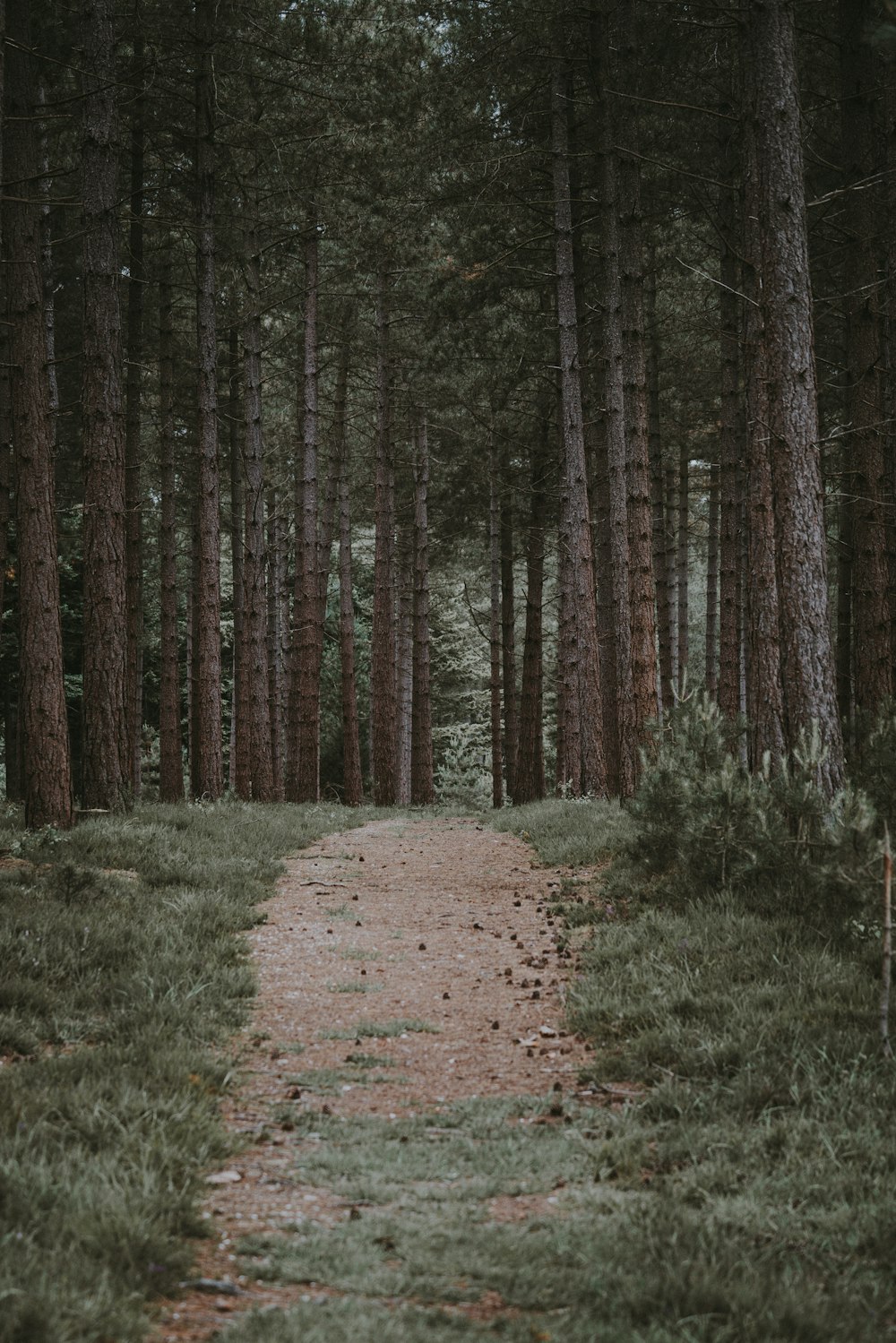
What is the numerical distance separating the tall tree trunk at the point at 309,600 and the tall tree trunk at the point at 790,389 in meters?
11.4

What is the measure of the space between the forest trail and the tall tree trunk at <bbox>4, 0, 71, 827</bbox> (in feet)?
8.48

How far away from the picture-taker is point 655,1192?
363 cm

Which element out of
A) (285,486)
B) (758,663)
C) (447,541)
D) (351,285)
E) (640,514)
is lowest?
(758,663)

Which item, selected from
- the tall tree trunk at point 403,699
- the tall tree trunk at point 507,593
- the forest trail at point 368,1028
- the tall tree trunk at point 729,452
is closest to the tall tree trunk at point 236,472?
the tall tree trunk at point 403,699

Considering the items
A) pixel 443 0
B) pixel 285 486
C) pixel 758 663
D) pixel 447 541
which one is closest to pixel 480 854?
pixel 758 663

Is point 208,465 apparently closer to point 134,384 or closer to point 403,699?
point 134,384

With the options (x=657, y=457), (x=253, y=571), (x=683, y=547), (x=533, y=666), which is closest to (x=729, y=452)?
(x=657, y=457)

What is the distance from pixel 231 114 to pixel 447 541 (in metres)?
13.6

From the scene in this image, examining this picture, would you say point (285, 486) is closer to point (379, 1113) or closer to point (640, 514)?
point (640, 514)

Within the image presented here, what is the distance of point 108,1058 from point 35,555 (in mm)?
6212

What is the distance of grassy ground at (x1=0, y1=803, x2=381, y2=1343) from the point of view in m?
2.92

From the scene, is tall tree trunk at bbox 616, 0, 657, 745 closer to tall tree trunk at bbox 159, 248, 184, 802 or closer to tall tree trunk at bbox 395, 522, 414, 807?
tall tree trunk at bbox 159, 248, 184, 802

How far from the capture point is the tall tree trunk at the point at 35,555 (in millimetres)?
9398

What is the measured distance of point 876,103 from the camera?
505 inches
